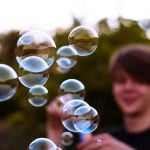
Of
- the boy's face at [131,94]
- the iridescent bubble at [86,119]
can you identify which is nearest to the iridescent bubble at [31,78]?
the iridescent bubble at [86,119]

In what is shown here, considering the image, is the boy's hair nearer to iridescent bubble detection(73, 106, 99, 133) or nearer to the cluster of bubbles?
the cluster of bubbles

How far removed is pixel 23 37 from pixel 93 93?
267 inches

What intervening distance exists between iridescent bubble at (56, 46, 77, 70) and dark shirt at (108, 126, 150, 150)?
0.41 m

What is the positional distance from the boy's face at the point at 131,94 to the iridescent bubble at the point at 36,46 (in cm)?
41

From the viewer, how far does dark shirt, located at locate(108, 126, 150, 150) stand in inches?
113

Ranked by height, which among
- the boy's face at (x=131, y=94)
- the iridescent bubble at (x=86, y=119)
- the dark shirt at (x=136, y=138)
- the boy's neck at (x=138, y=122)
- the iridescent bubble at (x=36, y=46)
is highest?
the iridescent bubble at (x=36, y=46)

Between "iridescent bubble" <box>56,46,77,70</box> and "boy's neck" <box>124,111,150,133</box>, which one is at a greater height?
"iridescent bubble" <box>56,46,77,70</box>

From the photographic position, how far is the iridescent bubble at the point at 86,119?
2.60 metres

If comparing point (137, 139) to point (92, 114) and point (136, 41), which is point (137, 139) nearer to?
point (92, 114)

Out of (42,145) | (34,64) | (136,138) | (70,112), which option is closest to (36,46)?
(34,64)

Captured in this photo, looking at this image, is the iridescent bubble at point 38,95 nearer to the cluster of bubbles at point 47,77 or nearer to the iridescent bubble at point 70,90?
the cluster of bubbles at point 47,77

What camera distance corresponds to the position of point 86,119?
2.62m

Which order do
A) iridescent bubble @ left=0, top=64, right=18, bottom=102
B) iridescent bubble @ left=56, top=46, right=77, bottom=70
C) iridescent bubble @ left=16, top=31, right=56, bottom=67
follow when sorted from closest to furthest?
1. iridescent bubble @ left=16, top=31, right=56, bottom=67
2. iridescent bubble @ left=0, top=64, right=18, bottom=102
3. iridescent bubble @ left=56, top=46, right=77, bottom=70

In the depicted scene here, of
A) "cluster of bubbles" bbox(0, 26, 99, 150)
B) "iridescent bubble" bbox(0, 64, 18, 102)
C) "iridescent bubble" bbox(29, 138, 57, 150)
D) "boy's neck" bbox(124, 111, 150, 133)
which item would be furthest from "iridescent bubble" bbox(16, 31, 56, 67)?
"boy's neck" bbox(124, 111, 150, 133)
